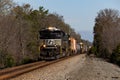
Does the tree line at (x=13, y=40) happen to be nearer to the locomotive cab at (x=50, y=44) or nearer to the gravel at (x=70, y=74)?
the locomotive cab at (x=50, y=44)

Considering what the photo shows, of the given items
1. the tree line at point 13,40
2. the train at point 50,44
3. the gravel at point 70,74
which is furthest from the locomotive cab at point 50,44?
the gravel at point 70,74

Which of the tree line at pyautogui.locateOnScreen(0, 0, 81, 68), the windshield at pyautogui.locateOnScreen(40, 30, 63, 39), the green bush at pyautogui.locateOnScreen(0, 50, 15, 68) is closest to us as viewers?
the green bush at pyautogui.locateOnScreen(0, 50, 15, 68)

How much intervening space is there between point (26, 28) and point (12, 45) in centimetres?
1392

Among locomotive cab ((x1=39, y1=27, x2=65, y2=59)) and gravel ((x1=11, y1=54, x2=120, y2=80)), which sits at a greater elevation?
locomotive cab ((x1=39, y1=27, x2=65, y2=59))

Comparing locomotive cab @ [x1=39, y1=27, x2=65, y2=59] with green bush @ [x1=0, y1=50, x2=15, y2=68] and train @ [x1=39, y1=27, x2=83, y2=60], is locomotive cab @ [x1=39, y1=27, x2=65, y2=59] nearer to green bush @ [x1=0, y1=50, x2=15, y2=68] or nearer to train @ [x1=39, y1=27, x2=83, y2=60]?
train @ [x1=39, y1=27, x2=83, y2=60]

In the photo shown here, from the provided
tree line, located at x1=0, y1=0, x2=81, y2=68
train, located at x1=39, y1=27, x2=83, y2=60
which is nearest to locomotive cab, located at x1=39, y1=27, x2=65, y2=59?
train, located at x1=39, y1=27, x2=83, y2=60

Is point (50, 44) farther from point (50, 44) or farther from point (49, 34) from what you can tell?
point (49, 34)

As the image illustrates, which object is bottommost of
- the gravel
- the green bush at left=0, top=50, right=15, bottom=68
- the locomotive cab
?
the gravel

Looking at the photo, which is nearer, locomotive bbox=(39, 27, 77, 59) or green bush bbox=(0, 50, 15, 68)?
green bush bbox=(0, 50, 15, 68)

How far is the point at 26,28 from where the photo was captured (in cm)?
6306

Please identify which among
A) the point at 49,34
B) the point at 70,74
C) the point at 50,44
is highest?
the point at 49,34

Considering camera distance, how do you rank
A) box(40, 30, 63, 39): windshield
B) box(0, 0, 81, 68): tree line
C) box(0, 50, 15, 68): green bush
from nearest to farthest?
box(0, 50, 15, 68): green bush, box(0, 0, 81, 68): tree line, box(40, 30, 63, 39): windshield

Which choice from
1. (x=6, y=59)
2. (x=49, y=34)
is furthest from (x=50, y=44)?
(x=6, y=59)

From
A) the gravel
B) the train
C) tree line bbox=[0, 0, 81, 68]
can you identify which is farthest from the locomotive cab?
the gravel
